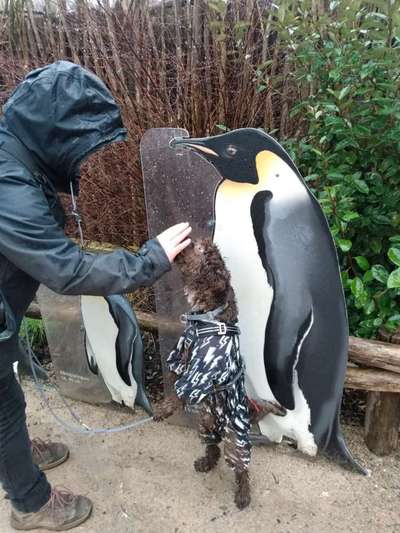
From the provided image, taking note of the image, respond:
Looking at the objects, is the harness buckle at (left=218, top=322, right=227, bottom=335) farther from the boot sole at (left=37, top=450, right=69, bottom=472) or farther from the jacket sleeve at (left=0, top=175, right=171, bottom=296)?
the boot sole at (left=37, top=450, right=69, bottom=472)

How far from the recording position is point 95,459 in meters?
2.50

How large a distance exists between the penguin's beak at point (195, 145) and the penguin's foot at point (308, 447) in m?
1.36

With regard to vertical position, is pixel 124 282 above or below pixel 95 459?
above

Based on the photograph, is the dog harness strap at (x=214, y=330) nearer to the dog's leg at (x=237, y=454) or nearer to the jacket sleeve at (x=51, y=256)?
the jacket sleeve at (x=51, y=256)

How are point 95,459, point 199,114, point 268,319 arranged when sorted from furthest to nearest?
point 199,114 → point 95,459 → point 268,319

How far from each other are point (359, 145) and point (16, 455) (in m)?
2.02

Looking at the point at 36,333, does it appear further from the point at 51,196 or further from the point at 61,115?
the point at 61,115

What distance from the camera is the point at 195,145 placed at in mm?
1943

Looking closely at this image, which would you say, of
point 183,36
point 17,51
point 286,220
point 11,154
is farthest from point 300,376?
point 17,51

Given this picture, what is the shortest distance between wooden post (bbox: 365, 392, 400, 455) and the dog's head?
1023 mm

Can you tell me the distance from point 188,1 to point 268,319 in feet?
7.59

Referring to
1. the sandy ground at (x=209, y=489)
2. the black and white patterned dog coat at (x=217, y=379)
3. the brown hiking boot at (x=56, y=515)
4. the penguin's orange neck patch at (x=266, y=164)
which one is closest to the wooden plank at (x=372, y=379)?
the sandy ground at (x=209, y=489)

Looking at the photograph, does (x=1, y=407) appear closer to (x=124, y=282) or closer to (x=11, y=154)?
(x=124, y=282)

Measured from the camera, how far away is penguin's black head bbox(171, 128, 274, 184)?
1.84 meters
